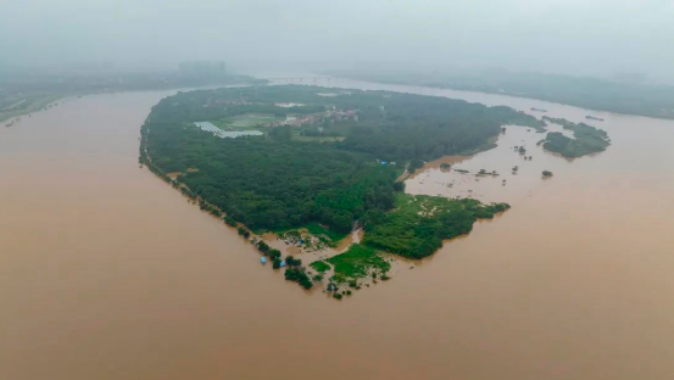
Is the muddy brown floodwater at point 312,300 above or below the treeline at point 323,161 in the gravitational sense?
below

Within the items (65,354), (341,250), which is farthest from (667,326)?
(65,354)

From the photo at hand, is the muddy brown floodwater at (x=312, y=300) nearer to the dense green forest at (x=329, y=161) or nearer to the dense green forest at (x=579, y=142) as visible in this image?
the dense green forest at (x=329, y=161)

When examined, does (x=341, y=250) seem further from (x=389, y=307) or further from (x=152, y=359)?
(x=152, y=359)

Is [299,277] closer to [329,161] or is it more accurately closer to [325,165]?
[325,165]

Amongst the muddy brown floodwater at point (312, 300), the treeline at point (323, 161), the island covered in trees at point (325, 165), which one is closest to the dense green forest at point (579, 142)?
the island covered in trees at point (325, 165)

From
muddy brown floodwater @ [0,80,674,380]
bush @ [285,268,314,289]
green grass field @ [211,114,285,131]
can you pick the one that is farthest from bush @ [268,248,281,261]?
green grass field @ [211,114,285,131]

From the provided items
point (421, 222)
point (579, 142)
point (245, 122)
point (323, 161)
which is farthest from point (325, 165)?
point (579, 142)

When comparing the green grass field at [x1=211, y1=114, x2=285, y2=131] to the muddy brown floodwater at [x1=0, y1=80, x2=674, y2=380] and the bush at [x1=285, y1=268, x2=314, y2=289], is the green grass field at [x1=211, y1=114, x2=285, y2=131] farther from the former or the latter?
the bush at [x1=285, y1=268, x2=314, y2=289]
